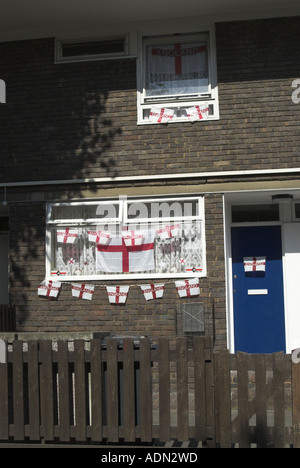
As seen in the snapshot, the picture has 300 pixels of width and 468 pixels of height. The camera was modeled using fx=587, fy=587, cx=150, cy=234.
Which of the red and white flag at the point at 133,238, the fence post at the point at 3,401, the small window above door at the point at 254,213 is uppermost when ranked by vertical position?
the small window above door at the point at 254,213

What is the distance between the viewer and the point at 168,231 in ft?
30.3

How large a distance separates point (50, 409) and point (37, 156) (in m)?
4.98

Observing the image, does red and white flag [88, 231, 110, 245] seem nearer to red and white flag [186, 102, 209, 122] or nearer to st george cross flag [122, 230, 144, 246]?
st george cross flag [122, 230, 144, 246]

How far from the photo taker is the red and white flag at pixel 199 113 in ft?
30.1

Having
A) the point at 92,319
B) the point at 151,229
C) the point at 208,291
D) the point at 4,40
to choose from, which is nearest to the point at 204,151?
the point at 151,229

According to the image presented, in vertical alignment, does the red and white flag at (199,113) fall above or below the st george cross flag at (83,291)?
above

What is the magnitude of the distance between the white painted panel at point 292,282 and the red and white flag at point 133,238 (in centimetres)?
242

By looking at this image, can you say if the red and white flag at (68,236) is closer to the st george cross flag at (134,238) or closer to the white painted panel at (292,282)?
the st george cross flag at (134,238)

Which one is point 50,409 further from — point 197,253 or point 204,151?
point 204,151

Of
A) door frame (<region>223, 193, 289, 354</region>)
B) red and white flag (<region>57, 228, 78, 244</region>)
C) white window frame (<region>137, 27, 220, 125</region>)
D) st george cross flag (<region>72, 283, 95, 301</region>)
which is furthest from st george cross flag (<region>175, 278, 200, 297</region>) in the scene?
white window frame (<region>137, 27, 220, 125</region>)

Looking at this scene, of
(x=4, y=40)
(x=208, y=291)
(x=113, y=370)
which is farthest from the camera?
(x=4, y=40)

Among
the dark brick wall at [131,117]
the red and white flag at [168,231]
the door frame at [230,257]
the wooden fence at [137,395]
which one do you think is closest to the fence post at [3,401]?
the wooden fence at [137,395]

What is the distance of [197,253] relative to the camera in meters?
9.15

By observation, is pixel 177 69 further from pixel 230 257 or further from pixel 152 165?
pixel 230 257
